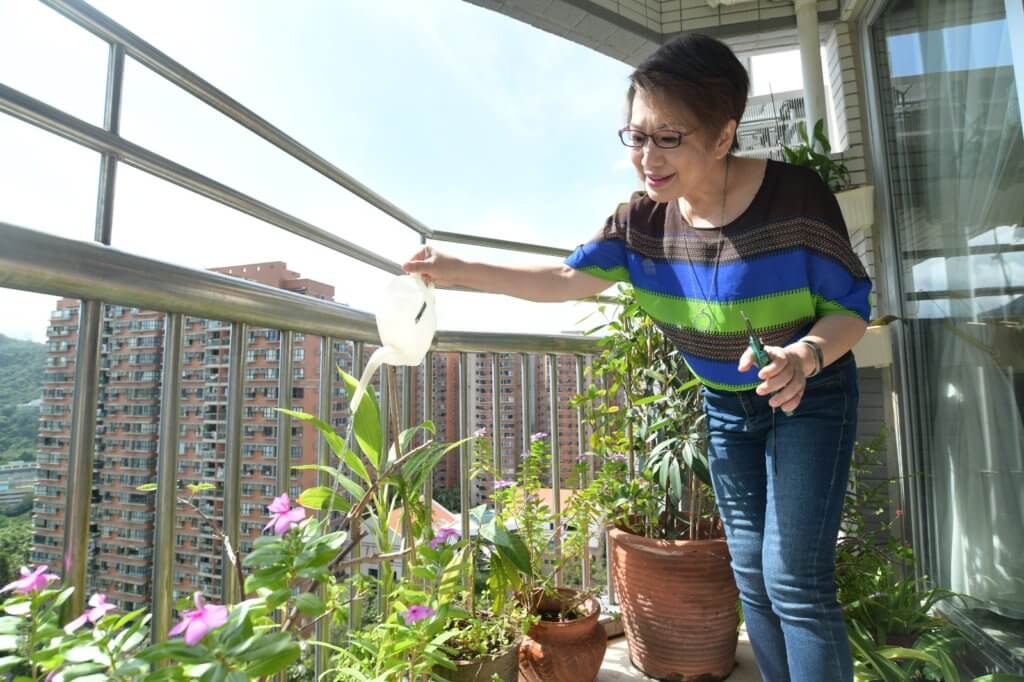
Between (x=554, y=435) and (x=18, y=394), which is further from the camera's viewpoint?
(x=554, y=435)

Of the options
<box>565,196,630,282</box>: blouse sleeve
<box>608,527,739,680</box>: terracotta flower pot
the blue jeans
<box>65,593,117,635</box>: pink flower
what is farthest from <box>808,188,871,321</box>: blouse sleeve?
<box>65,593,117,635</box>: pink flower

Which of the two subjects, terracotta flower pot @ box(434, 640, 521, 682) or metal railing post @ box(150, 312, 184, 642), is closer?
metal railing post @ box(150, 312, 184, 642)

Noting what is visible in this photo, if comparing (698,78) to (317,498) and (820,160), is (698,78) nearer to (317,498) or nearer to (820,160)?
(317,498)

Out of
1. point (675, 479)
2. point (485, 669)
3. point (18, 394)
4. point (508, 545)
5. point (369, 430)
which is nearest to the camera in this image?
point (18, 394)

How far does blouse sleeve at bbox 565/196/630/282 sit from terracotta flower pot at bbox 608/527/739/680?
94cm

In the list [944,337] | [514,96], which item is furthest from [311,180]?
[514,96]

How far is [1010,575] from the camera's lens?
5.60 feet

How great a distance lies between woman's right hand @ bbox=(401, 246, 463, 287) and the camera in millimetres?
1087

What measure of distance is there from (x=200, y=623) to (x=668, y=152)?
104 cm

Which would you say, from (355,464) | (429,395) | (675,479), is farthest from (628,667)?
(355,464)

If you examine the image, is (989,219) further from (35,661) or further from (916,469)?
(35,661)

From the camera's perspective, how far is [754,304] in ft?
3.62

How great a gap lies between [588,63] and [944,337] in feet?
9.10

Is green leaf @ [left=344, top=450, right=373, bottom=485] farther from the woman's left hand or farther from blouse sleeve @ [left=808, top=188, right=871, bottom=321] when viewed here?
blouse sleeve @ [left=808, top=188, right=871, bottom=321]
